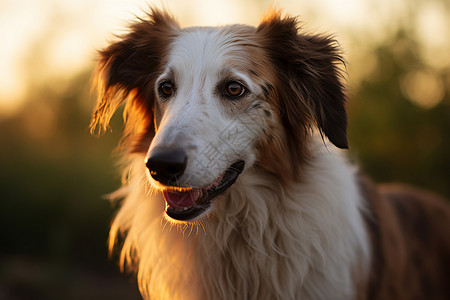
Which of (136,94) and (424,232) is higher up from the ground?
(136,94)

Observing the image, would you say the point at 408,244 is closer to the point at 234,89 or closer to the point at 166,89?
the point at 234,89

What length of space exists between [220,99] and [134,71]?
90 centimetres

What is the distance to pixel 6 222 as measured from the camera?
6773 mm

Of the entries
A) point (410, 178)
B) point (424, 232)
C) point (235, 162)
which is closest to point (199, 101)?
point (235, 162)

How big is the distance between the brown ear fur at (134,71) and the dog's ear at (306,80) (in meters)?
0.81

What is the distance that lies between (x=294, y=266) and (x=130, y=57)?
196 centimetres

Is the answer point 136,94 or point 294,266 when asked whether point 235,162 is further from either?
point 136,94

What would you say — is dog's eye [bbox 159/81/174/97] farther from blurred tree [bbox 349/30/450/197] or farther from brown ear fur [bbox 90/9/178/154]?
blurred tree [bbox 349/30/450/197]

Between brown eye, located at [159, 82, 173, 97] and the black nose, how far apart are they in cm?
68

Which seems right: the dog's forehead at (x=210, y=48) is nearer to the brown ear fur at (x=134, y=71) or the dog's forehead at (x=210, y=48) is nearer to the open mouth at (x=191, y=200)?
the brown ear fur at (x=134, y=71)

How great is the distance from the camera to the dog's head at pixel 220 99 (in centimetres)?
255

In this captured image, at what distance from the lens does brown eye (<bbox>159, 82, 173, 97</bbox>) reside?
9.54ft

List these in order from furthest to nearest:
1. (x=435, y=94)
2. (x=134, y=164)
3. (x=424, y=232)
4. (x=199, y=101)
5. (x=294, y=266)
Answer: (x=435, y=94) < (x=424, y=232) < (x=134, y=164) < (x=294, y=266) < (x=199, y=101)

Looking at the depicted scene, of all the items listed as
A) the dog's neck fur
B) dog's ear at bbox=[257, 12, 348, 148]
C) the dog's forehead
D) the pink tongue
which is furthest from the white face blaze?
the dog's neck fur
